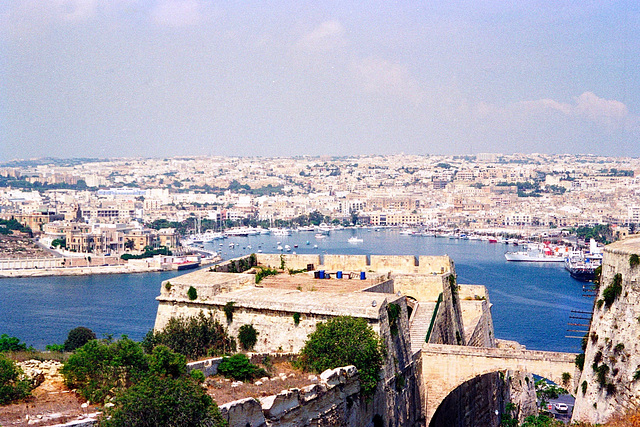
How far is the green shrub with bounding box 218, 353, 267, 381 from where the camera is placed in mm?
5609

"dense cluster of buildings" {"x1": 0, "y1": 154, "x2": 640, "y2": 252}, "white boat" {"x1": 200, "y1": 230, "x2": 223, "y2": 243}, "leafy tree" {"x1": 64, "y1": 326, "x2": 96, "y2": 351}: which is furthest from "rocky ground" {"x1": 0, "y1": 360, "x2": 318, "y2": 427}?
"white boat" {"x1": 200, "y1": 230, "x2": 223, "y2": 243}

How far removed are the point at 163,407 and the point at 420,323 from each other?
14.7ft

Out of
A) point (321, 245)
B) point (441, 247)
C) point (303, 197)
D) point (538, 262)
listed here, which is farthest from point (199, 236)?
point (303, 197)

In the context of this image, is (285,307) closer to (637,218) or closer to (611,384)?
(611,384)

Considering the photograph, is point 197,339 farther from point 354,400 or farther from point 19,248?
point 19,248

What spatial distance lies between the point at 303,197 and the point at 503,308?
3139 inches

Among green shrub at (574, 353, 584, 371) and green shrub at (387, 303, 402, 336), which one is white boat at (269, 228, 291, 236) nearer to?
green shrub at (387, 303, 402, 336)

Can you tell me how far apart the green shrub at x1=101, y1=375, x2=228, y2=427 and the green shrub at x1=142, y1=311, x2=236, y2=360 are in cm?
261

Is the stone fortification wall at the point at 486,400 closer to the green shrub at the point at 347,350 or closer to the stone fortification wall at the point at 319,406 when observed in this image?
the stone fortification wall at the point at 319,406

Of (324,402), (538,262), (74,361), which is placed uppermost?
(74,361)

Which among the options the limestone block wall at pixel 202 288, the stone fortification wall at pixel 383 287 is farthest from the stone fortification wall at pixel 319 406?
the limestone block wall at pixel 202 288

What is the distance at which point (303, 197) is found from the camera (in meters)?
104

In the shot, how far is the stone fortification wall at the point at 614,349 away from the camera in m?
5.48

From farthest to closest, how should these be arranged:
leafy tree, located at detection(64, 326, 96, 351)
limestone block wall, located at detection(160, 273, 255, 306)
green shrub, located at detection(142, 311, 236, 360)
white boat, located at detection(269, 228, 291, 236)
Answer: white boat, located at detection(269, 228, 291, 236) < leafy tree, located at detection(64, 326, 96, 351) < limestone block wall, located at detection(160, 273, 255, 306) < green shrub, located at detection(142, 311, 236, 360)
